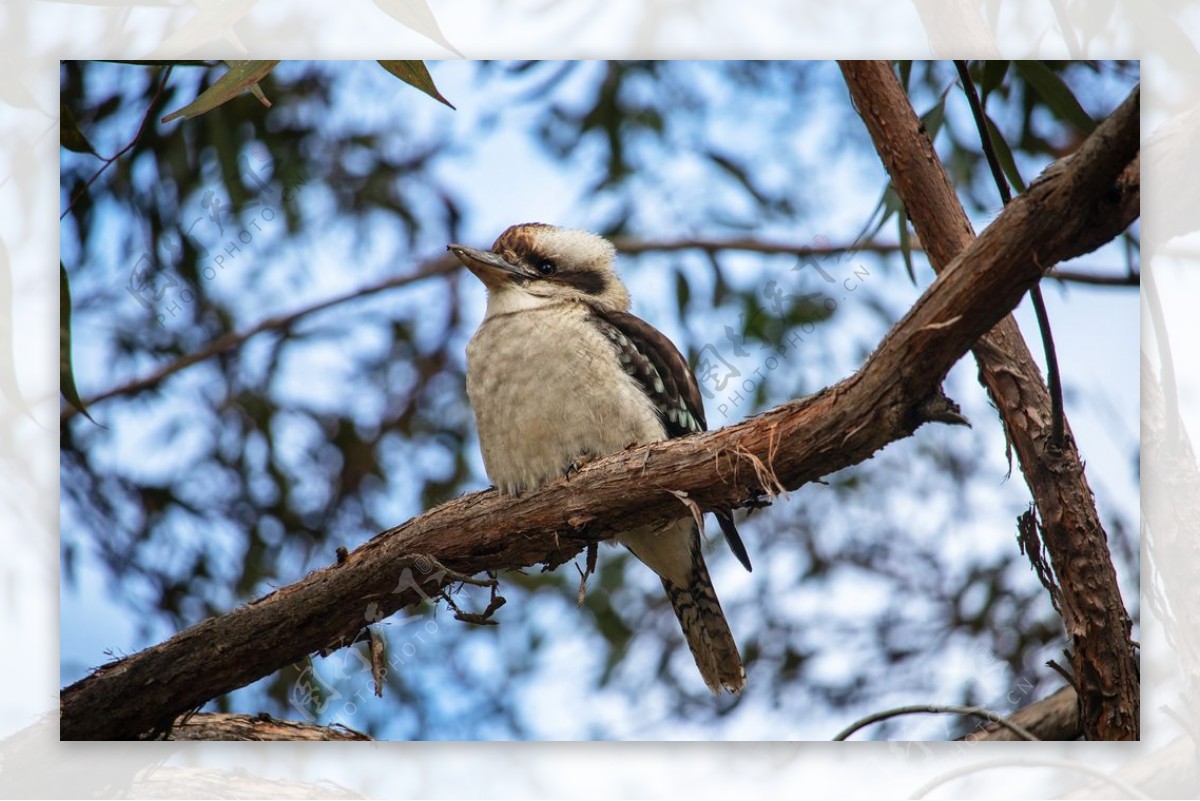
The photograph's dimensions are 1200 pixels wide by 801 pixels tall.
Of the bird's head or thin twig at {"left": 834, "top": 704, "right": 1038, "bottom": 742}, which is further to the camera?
the bird's head

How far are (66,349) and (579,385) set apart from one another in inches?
35.1

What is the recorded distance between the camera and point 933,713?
2090 mm

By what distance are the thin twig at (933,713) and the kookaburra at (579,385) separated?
0.22 metres

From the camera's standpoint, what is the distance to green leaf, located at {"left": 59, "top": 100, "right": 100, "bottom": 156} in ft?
7.27

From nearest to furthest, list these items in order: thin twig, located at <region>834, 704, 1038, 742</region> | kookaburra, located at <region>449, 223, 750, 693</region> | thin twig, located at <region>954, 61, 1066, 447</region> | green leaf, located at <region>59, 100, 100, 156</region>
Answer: thin twig, located at <region>954, 61, 1066, 447</region>, thin twig, located at <region>834, 704, 1038, 742</region>, kookaburra, located at <region>449, 223, 750, 693</region>, green leaf, located at <region>59, 100, 100, 156</region>

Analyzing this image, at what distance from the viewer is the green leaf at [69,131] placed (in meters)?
2.22

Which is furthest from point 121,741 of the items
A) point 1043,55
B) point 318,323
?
point 1043,55

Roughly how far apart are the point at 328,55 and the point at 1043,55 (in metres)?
1.25

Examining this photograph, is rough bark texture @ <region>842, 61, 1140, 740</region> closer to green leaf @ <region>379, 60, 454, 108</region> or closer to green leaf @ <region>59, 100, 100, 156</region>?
green leaf @ <region>379, 60, 454, 108</region>

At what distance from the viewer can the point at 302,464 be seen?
2.38 m

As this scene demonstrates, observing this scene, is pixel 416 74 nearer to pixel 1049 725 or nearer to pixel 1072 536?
pixel 1072 536

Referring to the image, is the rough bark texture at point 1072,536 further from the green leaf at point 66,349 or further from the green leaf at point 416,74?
the green leaf at point 66,349

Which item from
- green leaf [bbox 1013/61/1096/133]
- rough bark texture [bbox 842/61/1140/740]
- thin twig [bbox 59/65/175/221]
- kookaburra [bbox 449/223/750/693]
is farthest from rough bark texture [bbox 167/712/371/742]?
green leaf [bbox 1013/61/1096/133]

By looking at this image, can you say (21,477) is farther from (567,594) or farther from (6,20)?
(567,594)
